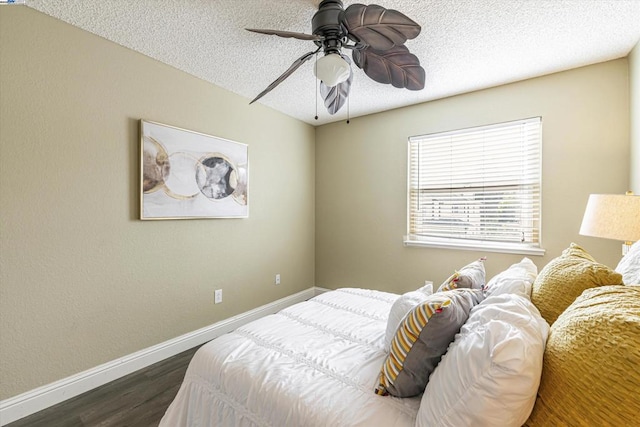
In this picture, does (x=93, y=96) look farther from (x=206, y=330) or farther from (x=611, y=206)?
(x=611, y=206)

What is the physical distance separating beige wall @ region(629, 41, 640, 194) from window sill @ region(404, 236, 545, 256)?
0.83 m

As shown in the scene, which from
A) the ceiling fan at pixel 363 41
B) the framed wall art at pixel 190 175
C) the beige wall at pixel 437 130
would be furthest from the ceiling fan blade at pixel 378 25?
the beige wall at pixel 437 130

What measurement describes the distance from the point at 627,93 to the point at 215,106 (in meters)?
3.55

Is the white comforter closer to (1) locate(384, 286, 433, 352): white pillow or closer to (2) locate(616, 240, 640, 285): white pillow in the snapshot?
(1) locate(384, 286, 433, 352): white pillow

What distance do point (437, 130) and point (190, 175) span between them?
2599 mm

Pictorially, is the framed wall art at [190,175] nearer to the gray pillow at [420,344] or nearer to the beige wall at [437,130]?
the beige wall at [437,130]

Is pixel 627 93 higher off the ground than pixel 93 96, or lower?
higher

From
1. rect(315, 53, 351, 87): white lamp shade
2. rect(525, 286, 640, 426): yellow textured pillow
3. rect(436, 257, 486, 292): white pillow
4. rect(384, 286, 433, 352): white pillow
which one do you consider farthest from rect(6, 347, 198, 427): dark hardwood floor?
rect(315, 53, 351, 87): white lamp shade

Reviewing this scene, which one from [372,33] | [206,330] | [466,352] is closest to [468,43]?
[372,33]

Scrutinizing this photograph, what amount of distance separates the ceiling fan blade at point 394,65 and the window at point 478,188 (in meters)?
1.41

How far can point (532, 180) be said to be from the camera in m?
2.64

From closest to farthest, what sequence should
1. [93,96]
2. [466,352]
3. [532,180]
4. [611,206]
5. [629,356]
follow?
[629,356] < [466,352] < [611,206] < [93,96] < [532,180]

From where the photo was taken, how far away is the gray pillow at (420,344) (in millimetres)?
989

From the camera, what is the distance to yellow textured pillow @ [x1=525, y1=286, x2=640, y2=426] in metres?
0.56
